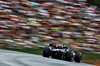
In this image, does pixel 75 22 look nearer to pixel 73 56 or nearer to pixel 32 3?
pixel 32 3

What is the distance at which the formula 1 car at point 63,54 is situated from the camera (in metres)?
5.90

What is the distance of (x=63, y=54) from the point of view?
6.12 meters

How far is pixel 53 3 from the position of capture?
1191 cm

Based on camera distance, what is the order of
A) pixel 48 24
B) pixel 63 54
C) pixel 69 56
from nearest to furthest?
pixel 69 56 → pixel 63 54 → pixel 48 24

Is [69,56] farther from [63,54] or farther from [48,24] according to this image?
[48,24]

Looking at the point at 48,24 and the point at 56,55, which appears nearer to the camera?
the point at 56,55

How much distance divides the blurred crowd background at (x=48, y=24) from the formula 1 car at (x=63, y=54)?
188cm

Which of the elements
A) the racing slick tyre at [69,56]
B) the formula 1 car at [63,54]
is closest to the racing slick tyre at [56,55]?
the formula 1 car at [63,54]

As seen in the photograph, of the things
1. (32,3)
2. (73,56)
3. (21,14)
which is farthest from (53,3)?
(73,56)

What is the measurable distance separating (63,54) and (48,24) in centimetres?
429

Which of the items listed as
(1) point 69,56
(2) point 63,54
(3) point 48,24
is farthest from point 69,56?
(3) point 48,24

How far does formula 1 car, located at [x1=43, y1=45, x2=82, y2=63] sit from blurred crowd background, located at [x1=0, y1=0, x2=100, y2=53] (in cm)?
188

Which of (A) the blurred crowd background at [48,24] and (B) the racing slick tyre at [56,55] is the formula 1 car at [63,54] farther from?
(A) the blurred crowd background at [48,24]

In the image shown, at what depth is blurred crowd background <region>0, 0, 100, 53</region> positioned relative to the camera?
8781 mm
